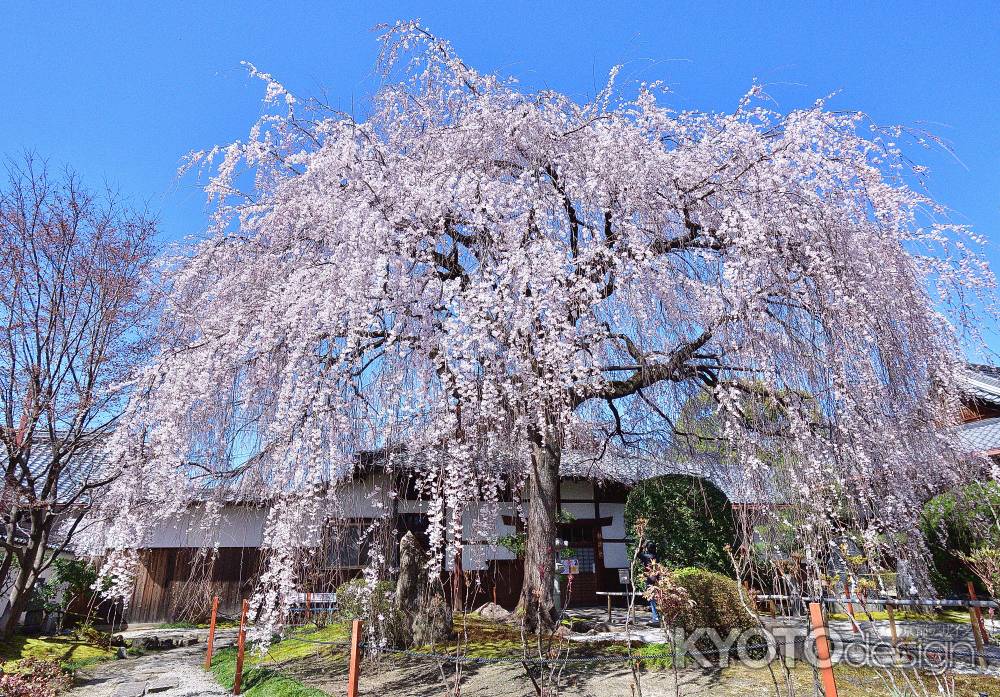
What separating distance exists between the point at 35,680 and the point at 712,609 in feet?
22.4

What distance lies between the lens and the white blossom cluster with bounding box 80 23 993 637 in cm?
592

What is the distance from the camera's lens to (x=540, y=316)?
595 cm

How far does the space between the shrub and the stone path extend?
23 centimetres

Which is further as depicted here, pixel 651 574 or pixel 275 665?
pixel 275 665

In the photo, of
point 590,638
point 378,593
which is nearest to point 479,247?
point 378,593

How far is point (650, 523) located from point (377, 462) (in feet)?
16.0

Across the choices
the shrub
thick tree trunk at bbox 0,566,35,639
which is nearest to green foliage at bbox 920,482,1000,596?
the shrub

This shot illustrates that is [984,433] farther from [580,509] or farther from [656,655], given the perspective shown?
[656,655]

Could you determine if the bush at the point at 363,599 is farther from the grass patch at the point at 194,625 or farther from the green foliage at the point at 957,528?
the green foliage at the point at 957,528

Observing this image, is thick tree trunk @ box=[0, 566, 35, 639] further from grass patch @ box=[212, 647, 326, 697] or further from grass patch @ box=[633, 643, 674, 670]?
grass patch @ box=[633, 643, 674, 670]

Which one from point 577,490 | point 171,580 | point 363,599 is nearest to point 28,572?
point 363,599

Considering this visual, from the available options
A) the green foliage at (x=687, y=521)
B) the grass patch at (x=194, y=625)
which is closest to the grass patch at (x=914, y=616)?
the green foliage at (x=687, y=521)

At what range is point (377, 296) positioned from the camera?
20.3 feet

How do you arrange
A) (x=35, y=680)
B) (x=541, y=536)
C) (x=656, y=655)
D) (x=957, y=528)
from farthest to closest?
(x=957, y=528)
(x=541, y=536)
(x=656, y=655)
(x=35, y=680)
